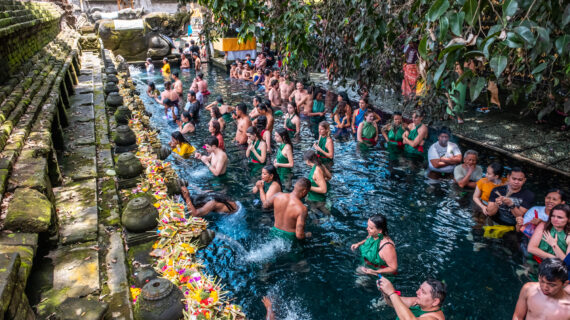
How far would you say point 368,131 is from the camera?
9.77 metres

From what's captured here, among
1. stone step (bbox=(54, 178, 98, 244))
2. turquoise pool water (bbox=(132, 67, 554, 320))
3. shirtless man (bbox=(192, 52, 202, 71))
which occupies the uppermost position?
stone step (bbox=(54, 178, 98, 244))

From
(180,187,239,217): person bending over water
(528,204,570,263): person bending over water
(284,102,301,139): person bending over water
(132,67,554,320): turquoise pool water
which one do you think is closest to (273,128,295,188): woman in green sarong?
(132,67,554,320): turquoise pool water

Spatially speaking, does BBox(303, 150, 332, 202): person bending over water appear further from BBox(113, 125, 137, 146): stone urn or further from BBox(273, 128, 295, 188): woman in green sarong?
BBox(113, 125, 137, 146): stone urn

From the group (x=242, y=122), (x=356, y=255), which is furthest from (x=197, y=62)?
(x=356, y=255)

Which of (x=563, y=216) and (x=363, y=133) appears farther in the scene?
(x=363, y=133)

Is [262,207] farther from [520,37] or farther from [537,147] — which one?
[537,147]

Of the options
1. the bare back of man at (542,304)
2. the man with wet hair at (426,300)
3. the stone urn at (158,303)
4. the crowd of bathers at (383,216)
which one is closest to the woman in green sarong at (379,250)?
the crowd of bathers at (383,216)

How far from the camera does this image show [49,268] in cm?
336

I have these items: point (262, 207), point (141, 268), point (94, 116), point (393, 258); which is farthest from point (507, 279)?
point (94, 116)

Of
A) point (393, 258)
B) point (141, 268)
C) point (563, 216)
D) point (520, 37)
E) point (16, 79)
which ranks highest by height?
point (520, 37)

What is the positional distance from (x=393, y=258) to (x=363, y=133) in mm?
5625

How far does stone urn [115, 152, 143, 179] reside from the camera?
5.19m

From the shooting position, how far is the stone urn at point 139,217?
4.04 meters

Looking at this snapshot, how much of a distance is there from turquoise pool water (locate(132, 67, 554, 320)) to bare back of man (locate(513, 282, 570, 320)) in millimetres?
745
